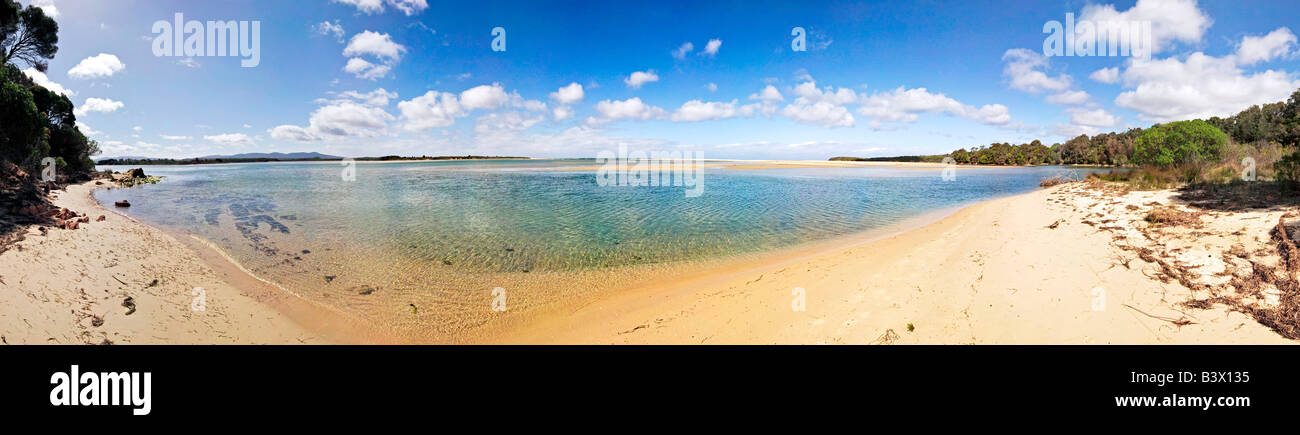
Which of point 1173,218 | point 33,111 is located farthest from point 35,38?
point 1173,218

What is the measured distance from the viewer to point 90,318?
505cm

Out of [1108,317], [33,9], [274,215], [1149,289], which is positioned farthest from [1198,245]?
[33,9]

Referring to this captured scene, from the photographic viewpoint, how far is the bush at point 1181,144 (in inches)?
607

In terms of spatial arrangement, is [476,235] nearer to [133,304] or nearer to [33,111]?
[133,304]

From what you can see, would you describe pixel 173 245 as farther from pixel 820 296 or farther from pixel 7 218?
pixel 820 296

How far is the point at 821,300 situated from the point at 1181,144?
77.2 ft

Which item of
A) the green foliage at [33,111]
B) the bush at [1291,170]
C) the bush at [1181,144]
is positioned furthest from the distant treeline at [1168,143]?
the green foliage at [33,111]

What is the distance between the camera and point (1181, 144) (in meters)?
16.2

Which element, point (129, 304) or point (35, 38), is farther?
point (35, 38)

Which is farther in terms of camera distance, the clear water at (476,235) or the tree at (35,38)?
the tree at (35,38)

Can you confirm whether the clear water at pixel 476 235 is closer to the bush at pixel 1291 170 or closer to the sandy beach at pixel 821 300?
the sandy beach at pixel 821 300

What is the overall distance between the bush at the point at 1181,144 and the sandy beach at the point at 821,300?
47.4 feet

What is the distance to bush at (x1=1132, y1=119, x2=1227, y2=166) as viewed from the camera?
1542cm

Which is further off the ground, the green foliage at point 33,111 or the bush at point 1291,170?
the green foliage at point 33,111
